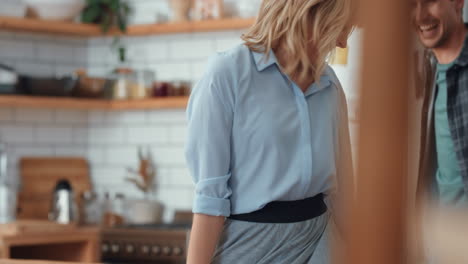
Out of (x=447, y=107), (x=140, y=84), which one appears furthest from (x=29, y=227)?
(x=447, y=107)

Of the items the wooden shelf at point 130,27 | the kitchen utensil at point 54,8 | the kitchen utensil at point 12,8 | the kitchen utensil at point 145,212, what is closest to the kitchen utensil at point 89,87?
the wooden shelf at point 130,27

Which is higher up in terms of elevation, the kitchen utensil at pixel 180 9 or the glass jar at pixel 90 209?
the kitchen utensil at pixel 180 9

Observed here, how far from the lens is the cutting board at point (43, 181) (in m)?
4.82

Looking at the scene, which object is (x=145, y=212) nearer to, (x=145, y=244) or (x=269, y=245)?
(x=145, y=244)

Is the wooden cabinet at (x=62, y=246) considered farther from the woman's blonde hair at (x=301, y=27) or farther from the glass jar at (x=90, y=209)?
the woman's blonde hair at (x=301, y=27)

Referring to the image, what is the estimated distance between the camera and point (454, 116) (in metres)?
2.10

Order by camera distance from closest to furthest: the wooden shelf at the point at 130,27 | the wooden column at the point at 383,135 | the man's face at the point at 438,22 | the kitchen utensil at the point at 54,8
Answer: the wooden column at the point at 383,135
the man's face at the point at 438,22
the wooden shelf at the point at 130,27
the kitchen utensil at the point at 54,8

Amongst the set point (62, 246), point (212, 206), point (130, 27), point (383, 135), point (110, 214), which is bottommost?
point (62, 246)

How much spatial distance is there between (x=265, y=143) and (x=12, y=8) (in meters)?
3.41

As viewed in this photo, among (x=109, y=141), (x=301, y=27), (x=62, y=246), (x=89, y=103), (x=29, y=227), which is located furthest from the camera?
(x=109, y=141)

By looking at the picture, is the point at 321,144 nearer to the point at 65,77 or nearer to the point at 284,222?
the point at 284,222

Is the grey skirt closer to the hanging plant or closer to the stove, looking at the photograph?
the stove

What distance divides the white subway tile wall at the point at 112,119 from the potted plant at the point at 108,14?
70 mm

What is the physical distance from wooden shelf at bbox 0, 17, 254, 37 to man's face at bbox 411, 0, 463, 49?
233cm
